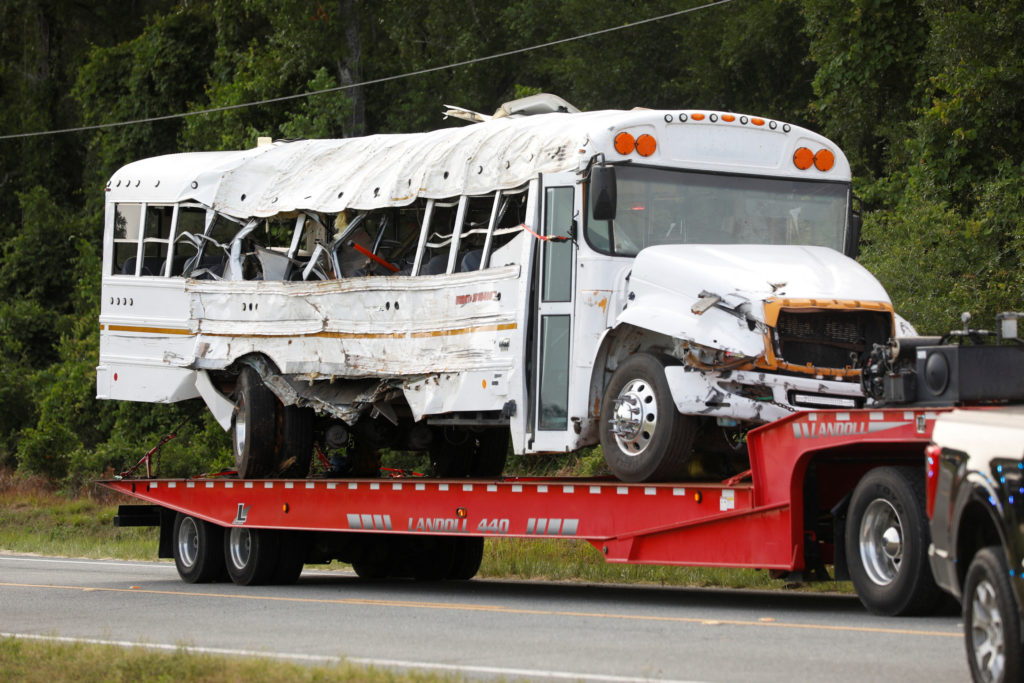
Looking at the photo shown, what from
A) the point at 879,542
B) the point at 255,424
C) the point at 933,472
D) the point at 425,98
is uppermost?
the point at 425,98

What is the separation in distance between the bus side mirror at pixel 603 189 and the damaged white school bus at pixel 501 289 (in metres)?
0.02

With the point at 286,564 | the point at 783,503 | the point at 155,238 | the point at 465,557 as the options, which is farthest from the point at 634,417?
the point at 155,238

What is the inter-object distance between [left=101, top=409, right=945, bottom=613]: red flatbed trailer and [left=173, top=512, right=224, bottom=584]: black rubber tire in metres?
0.53

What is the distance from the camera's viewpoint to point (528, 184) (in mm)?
13039

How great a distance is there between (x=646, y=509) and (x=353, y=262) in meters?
5.08

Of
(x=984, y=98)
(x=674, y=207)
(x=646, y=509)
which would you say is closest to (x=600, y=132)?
(x=674, y=207)

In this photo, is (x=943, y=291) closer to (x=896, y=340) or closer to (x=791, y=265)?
(x=791, y=265)

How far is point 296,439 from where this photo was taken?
16.2 m

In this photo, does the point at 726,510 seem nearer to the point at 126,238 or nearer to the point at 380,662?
the point at 380,662

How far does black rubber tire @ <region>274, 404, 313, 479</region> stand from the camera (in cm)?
1616

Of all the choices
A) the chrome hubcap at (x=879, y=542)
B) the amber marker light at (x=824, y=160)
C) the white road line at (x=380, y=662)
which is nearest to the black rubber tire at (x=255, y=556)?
the white road line at (x=380, y=662)

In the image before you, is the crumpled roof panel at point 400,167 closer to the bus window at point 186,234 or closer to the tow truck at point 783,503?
the bus window at point 186,234

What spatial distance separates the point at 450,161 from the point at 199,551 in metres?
5.22

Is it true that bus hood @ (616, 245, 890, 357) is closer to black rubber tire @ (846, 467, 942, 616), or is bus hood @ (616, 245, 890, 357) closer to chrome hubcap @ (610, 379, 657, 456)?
chrome hubcap @ (610, 379, 657, 456)
